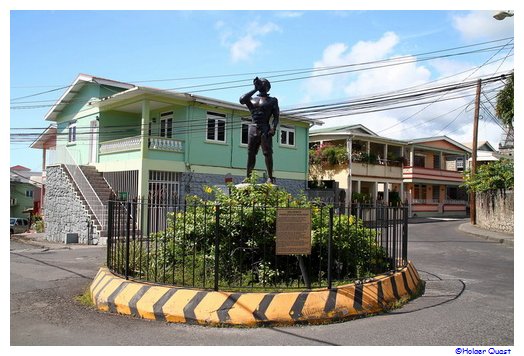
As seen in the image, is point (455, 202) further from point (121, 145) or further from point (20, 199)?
point (20, 199)

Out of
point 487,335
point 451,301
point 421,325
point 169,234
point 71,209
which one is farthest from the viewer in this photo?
point 71,209

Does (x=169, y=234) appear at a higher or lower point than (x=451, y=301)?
higher

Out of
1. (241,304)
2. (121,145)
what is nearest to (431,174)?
(121,145)

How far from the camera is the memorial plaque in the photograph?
6742 millimetres

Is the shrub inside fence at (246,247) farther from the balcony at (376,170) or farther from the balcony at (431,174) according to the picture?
the balcony at (431,174)

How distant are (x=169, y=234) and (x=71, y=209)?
13497 millimetres

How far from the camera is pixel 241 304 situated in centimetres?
604

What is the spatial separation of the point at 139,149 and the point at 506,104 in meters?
16.3

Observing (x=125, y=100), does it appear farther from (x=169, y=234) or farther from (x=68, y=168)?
(x=169, y=234)

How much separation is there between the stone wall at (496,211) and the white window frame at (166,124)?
1603cm

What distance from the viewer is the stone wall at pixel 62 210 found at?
747 inches

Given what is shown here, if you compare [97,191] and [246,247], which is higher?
[97,191]

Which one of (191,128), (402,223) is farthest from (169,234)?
(191,128)

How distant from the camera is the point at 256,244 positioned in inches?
292
